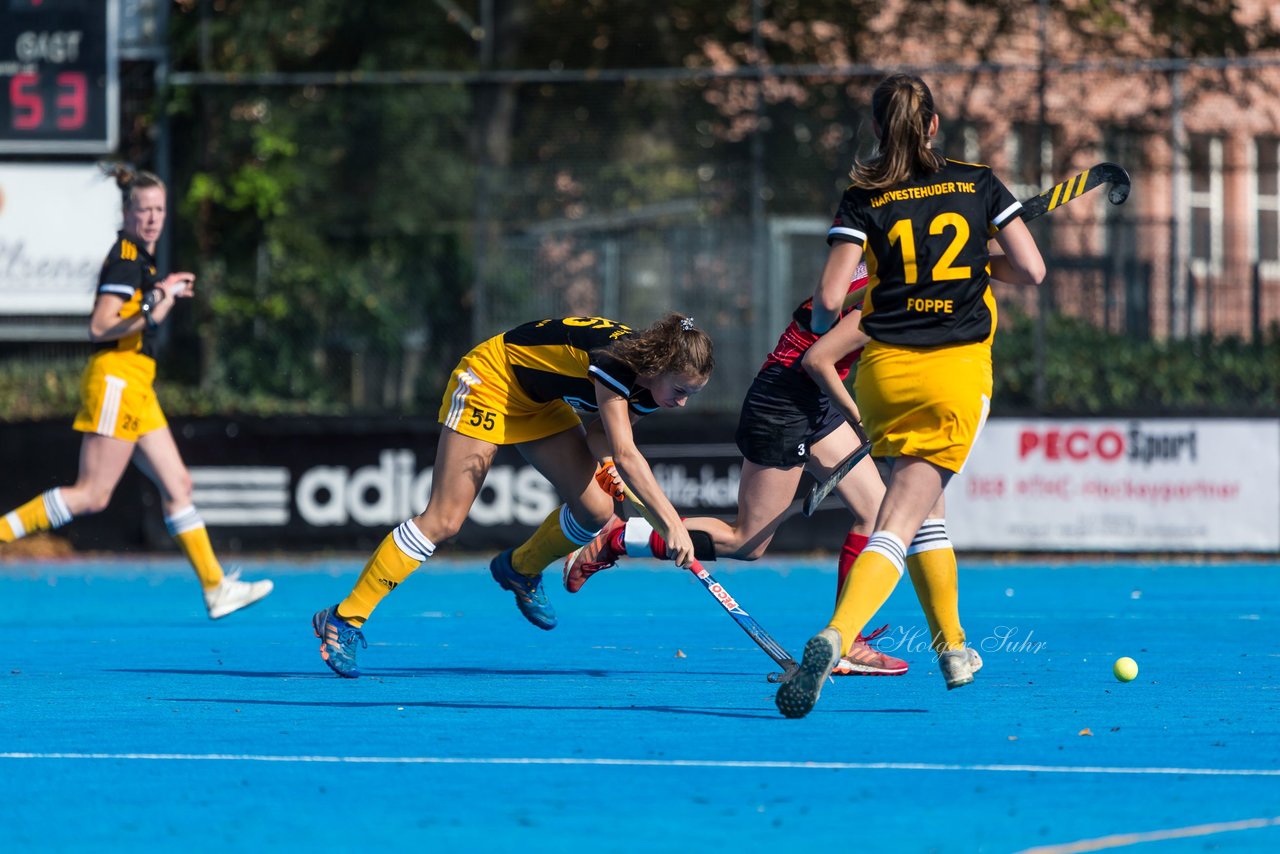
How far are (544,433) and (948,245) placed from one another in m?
2.05

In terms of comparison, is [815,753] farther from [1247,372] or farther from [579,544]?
[1247,372]

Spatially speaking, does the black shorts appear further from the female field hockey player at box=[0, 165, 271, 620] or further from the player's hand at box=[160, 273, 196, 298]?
the player's hand at box=[160, 273, 196, 298]

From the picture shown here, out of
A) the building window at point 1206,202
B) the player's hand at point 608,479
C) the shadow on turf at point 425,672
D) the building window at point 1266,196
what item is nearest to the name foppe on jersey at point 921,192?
the player's hand at point 608,479

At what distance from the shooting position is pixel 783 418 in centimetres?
767

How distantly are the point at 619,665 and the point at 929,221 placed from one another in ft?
8.74

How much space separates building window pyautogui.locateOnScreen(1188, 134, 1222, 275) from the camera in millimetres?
15102

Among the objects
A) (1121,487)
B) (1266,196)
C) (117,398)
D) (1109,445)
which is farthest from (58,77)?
(1266,196)

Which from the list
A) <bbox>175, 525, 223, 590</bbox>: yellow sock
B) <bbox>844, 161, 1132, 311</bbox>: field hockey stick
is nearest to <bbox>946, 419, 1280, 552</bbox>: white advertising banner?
<bbox>175, 525, 223, 590</bbox>: yellow sock

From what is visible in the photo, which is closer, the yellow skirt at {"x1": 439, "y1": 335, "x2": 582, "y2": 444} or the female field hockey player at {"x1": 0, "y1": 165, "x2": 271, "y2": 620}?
the yellow skirt at {"x1": 439, "y1": 335, "x2": 582, "y2": 444}

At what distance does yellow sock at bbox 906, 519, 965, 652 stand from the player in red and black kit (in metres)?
1.01

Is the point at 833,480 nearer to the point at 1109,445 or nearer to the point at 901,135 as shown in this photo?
the point at 901,135

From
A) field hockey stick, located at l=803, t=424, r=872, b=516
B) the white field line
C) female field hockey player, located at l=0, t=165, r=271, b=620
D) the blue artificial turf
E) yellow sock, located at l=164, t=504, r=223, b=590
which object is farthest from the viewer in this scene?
yellow sock, located at l=164, t=504, r=223, b=590

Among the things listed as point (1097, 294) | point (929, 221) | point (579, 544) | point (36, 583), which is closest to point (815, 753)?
point (929, 221)

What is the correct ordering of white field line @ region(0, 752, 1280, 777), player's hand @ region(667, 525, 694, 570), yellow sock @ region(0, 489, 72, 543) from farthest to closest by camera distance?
yellow sock @ region(0, 489, 72, 543) → player's hand @ region(667, 525, 694, 570) → white field line @ region(0, 752, 1280, 777)
